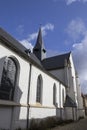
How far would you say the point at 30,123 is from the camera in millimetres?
10305

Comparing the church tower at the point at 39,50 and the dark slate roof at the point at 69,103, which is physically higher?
the church tower at the point at 39,50

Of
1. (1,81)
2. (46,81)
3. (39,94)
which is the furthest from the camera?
(46,81)

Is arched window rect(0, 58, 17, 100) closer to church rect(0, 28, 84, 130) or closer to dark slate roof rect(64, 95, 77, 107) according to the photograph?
church rect(0, 28, 84, 130)

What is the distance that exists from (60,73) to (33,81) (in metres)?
12.2

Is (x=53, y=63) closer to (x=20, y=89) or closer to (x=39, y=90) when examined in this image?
(x=39, y=90)

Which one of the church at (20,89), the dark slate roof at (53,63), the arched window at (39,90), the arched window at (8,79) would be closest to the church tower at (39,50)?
the dark slate roof at (53,63)

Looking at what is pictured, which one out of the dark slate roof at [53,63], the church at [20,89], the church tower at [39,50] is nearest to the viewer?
the church at [20,89]

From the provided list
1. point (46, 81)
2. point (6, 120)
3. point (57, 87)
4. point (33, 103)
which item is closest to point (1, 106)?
point (6, 120)

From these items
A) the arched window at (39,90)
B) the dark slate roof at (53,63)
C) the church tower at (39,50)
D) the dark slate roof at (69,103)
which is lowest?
the dark slate roof at (69,103)

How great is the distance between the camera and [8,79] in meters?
9.02

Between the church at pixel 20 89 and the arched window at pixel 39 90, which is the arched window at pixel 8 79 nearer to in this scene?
the church at pixel 20 89

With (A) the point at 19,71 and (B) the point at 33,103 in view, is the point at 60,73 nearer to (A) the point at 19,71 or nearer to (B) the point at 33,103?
(B) the point at 33,103

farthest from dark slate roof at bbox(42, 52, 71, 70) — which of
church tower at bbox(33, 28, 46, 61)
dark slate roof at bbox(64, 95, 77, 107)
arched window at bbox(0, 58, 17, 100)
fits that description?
arched window at bbox(0, 58, 17, 100)

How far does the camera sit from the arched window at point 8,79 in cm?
848
